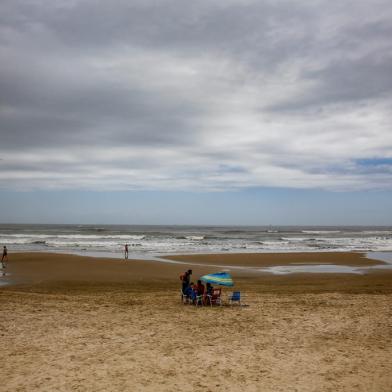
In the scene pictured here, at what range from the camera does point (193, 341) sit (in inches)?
359

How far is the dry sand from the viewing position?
269 inches

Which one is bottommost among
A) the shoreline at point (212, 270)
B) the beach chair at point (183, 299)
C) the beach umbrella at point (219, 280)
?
the shoreline at point (212, 270)

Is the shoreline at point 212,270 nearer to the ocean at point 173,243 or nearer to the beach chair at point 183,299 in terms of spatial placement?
the beach chair at point 183,299

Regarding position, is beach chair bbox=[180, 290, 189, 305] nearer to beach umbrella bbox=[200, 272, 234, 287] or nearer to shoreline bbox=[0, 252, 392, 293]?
beach umbrella bbox=[200, 272, 234, 287]

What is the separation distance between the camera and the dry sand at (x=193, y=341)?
22.5ft

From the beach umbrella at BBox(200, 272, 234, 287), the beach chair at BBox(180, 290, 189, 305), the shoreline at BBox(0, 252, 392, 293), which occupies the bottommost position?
the shoreline at BBox(0, 252, 392, 293)

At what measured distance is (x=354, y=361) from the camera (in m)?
7.86

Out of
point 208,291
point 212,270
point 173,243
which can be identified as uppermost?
point 208,291

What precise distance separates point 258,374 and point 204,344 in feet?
6.51

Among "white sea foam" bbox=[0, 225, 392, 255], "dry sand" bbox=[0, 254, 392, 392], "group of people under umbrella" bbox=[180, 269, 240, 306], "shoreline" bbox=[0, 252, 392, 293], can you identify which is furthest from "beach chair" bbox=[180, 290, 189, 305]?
"white sea foam" bbox=[0, 225, 392, 255]

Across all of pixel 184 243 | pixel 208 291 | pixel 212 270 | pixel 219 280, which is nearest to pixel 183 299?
pixel 208 291

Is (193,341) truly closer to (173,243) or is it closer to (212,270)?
(212,270)

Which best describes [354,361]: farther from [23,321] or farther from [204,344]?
[23,321]

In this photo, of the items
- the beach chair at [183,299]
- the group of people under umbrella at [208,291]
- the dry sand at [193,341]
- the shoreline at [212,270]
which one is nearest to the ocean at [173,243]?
the shoreline at [212,270]
